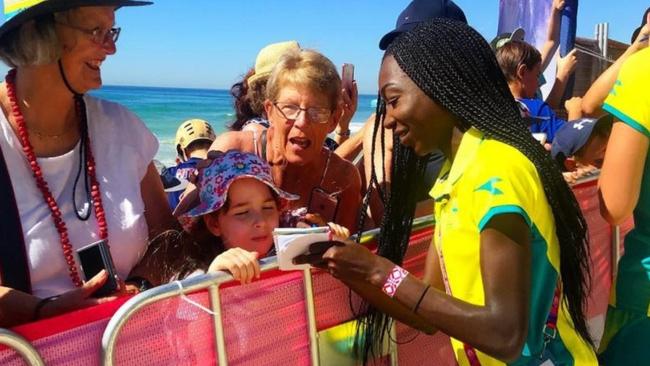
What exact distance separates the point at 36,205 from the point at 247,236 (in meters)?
0.77

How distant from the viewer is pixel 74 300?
78.2 inches

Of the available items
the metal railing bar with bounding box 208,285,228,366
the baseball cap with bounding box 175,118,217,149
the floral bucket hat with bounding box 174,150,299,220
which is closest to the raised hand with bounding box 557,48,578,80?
the baseball cap with bounding box 175,118,217,149

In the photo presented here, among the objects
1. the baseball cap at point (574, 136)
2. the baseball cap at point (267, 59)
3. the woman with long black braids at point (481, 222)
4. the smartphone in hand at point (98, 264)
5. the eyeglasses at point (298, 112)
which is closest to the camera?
the woman with long black braids at point (481, 222)

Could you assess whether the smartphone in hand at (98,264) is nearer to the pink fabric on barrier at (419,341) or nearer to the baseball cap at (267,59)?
the pink fabric on barrier at (419,341)

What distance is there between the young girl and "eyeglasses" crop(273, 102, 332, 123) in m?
0.34

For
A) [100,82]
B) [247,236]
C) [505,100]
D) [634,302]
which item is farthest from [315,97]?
[634,302]

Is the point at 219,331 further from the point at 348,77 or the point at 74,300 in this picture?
the point at 348,77

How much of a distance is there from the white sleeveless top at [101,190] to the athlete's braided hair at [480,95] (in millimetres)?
1200

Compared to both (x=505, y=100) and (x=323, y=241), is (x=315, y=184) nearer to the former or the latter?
(x=323, y=241)

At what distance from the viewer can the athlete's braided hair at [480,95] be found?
5.49 feet

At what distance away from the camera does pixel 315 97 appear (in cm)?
295

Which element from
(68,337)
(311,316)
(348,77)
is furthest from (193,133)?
(68,337)

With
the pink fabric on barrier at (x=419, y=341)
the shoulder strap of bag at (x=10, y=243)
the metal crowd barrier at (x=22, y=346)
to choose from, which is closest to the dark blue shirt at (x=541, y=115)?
the pink fabric on barrier at (x=419, y=341)

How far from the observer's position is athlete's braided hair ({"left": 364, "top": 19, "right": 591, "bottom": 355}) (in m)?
1.67
